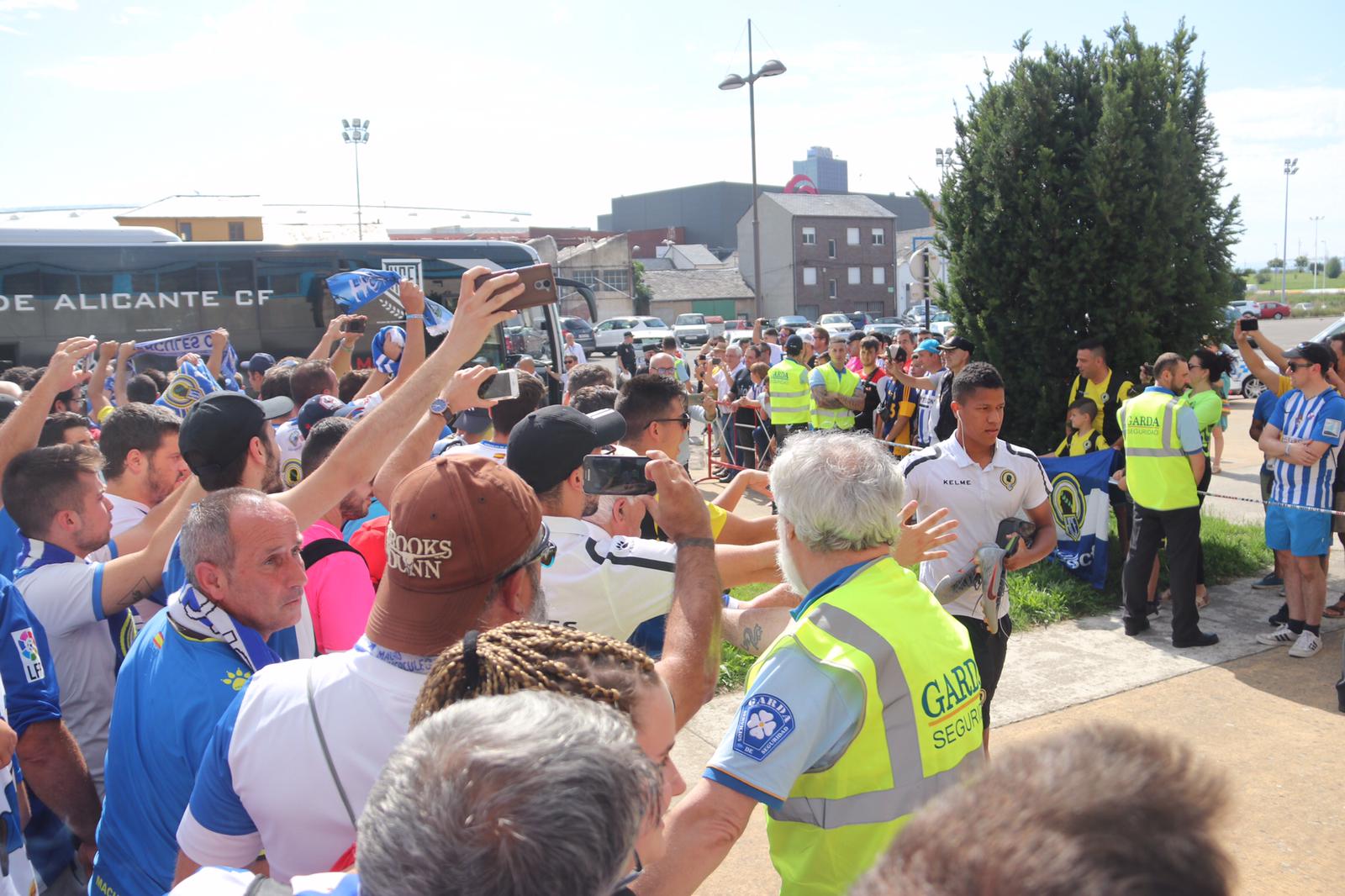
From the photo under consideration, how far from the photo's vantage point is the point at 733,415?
45.8 ft

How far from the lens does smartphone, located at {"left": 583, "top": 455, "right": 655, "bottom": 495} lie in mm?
2633

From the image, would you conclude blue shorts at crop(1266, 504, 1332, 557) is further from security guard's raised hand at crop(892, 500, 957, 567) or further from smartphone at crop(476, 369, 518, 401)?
smartphone at crop(476, 369, 518, 401)

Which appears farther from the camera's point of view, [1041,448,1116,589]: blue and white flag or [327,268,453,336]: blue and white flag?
[327,268,453,336]: blue and white flag

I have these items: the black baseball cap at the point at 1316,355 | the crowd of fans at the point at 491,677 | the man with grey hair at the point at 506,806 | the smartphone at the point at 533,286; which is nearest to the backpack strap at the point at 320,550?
the crowd of fans at the point at 491,677

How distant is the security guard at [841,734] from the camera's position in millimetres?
2055

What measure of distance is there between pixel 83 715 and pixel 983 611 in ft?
11.6

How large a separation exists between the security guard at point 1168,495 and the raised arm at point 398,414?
5383mm

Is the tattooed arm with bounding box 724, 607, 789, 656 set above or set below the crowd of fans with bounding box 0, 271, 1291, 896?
below

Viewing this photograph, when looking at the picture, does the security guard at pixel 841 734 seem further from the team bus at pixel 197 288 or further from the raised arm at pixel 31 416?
the team bus at pixel 197 288

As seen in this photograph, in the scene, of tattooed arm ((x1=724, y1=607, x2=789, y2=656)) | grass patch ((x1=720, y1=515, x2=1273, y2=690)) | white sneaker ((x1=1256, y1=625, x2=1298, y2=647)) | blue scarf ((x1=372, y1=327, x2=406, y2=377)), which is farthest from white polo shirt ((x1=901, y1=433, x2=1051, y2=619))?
blue scarf ((x1=372, y1=327, x2=406, y2=377))

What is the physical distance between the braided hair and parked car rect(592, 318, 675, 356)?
39.2m

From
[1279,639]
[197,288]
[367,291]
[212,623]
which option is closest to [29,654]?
[212,623]

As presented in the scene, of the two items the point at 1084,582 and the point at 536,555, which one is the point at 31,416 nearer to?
the point at 536,555

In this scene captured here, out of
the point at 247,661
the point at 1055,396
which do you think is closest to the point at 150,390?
the point at 247,661
